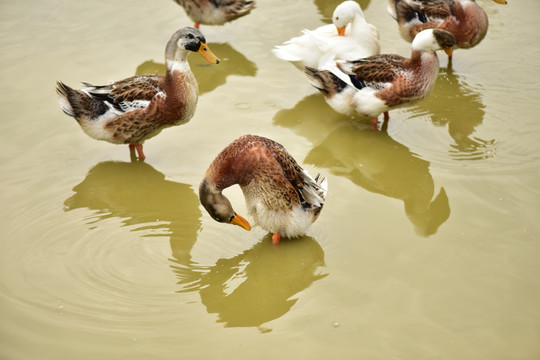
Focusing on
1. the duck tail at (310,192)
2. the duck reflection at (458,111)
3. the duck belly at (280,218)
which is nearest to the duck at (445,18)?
the duck reflection at (458,111)

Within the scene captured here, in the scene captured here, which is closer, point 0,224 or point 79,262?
point 79,262

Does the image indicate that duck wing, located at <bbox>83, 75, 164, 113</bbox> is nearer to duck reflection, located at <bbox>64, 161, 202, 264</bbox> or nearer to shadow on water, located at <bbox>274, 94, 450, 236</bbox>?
duck reflection, located at <bbox>64, 161, 202, 264</bbox>

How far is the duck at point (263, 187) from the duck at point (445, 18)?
325 cm

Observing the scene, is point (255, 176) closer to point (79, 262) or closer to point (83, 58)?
point (79, 262)

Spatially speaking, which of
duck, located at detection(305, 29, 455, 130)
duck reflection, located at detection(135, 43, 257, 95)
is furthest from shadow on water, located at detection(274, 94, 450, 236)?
duck reflection, located at detection(135, 43, 257, 95)

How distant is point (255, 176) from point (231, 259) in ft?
2.20

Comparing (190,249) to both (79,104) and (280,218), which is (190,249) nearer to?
(280,218)

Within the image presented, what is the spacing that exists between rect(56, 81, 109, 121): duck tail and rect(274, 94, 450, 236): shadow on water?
1.86 meters

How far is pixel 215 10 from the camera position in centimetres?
812

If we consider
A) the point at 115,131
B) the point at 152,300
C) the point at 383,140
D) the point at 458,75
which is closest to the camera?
the point at 152,300

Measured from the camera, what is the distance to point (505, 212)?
532 centimetres

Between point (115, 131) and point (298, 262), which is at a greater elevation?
point (115, 131)

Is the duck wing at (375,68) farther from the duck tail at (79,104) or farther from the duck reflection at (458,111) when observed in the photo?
the duck tail at (79,104)

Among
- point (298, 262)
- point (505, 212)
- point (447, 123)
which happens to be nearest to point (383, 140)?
point (447, 123)
